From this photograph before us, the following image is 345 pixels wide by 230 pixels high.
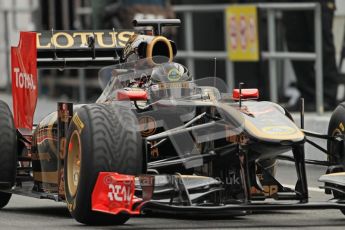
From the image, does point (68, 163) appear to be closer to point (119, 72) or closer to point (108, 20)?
point (119, 72)

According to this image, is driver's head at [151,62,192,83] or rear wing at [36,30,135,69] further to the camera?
rear wing at [36,30,135,69]

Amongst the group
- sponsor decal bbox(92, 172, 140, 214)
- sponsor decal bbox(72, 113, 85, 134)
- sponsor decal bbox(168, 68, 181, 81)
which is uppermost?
sponsor decal bbox(168, 68, 181, 81)

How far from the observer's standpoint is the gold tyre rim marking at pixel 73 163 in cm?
1073

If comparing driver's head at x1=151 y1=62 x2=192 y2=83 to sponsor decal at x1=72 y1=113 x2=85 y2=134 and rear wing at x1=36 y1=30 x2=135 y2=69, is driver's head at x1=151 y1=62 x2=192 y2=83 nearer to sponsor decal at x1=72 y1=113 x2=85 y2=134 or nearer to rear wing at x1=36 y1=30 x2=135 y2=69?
sponsor decal at x1=72 y1=113 x2=85 y2=134

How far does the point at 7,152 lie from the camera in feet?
39.4

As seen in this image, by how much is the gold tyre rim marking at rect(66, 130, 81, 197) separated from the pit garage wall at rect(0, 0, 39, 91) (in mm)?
20035

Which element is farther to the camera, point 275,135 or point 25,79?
point 25,79

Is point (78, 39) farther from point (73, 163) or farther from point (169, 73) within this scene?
point (73, 163)

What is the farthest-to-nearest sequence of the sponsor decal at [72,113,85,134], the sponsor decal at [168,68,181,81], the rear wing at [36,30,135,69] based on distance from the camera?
the rear wing at [36,30,135,69], the sponsor decal at [168,68,181,81], the sponsor decal at [72,113,85,134]

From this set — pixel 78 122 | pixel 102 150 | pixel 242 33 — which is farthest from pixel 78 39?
pixel 242 33

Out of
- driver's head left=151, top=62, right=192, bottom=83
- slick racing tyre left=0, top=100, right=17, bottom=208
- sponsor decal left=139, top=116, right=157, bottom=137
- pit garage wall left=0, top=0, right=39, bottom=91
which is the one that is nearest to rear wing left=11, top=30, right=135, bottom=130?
slick racing tyre left=0, top=100, right=17, bottom=208

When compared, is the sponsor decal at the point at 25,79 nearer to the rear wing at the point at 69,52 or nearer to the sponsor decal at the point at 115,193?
the rear wing at the point at 69,52

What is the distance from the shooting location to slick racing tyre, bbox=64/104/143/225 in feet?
33.6

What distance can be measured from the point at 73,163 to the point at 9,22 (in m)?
21.6
